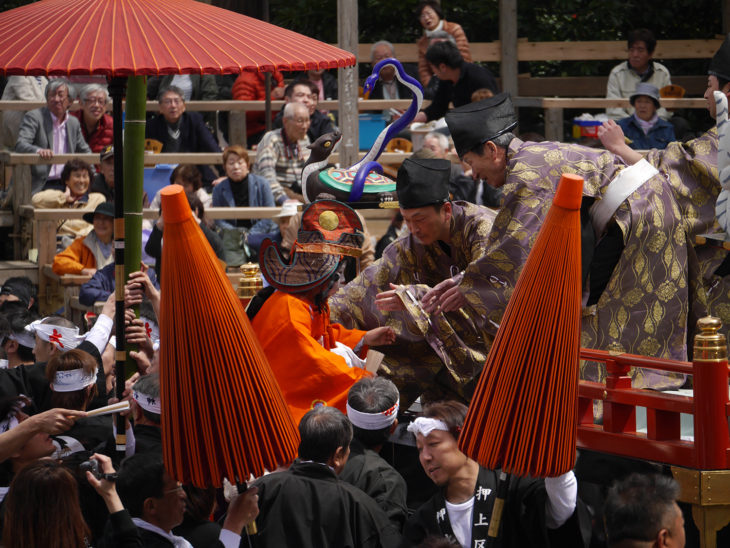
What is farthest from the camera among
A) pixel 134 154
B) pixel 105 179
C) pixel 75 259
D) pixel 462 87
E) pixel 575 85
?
pixel 575 85

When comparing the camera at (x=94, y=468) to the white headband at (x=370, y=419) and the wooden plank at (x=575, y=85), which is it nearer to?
the white headband at (x=370, y=419)

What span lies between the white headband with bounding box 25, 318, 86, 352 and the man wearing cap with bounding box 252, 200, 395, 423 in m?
0.87

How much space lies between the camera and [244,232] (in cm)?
731

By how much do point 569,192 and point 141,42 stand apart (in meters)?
1.34

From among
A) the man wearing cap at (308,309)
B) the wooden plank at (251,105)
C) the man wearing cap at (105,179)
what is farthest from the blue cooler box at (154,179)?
the man wearing cap at (308,309)

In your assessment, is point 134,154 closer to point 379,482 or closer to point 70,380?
point 70,380

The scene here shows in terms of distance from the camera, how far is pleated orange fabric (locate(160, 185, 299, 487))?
2488mm

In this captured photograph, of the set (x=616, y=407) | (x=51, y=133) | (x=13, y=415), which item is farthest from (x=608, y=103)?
(x=13, y=415)

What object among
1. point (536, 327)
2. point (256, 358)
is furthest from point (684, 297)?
point (256, 358)

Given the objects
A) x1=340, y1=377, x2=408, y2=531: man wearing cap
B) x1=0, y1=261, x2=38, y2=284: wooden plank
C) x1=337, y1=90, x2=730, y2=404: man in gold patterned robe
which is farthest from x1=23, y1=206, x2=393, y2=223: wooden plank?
x1=340, y1=377, x2=408, y2=531: man wearing cap

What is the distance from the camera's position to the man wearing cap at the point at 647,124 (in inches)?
338

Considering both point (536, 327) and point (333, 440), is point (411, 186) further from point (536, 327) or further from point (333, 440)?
point (536, 327)

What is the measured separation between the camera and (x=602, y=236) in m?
4.05

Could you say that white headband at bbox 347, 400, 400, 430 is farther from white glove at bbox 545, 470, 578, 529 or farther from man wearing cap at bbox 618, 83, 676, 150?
man wearing cap at bbox 618, 83, 676, 150
